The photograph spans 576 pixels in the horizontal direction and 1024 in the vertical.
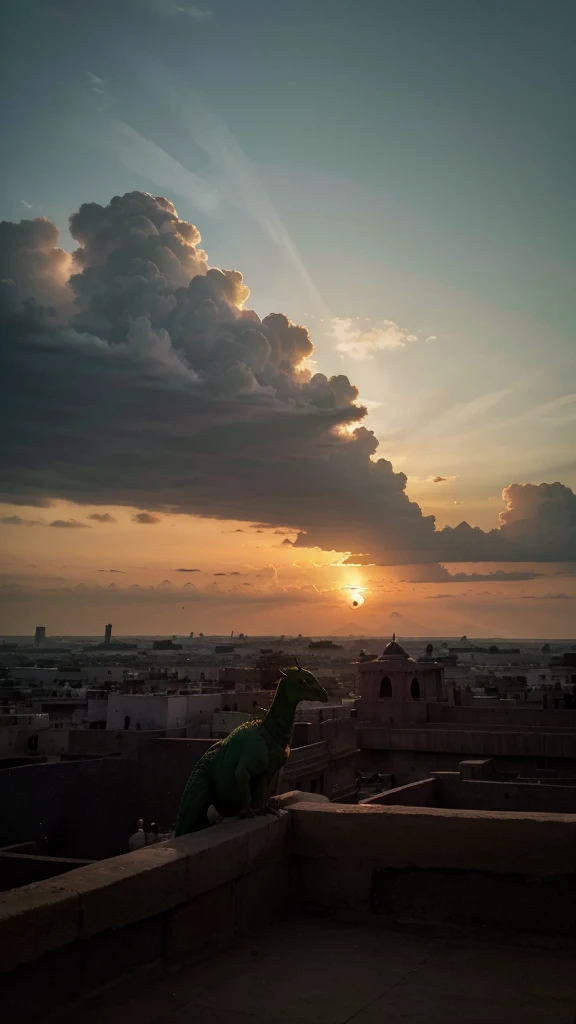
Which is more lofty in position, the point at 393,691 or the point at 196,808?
the point at 393,691

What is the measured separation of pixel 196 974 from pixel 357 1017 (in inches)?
36.8

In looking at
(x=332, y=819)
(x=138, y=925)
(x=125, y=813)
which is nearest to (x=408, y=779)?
(x=125, y=813)

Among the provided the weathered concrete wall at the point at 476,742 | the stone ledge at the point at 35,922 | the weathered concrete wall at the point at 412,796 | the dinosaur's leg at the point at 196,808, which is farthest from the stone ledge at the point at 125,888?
the weathered concrete wall at the point at 476,742

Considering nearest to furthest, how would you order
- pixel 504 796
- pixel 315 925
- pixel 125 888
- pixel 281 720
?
1. pixel 125 888
2. pixel 315 925
3. pixel 281 720
4. pixel 504 796

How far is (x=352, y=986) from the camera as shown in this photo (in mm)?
4320

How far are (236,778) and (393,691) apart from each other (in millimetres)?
25697

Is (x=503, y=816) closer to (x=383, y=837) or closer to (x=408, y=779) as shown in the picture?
(x=383, y=837)

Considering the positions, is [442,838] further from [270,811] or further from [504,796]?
[504,796]

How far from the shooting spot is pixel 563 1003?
4086 millimetres

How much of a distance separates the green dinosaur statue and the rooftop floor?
0.83 meters

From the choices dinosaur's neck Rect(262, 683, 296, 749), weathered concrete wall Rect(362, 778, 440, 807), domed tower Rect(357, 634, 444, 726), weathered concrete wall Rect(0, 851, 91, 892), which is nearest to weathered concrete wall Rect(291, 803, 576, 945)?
dinosaur's neck Rect(262, 683, 296, 749)

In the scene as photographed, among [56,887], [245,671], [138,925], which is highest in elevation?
[245,671]

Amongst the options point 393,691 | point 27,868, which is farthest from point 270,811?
point 393,691

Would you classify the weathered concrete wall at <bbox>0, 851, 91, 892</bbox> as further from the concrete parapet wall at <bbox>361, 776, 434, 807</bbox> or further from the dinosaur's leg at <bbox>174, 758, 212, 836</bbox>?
the dinosaur's leg at <bbox>174, 758, 212, 836</bbox>
